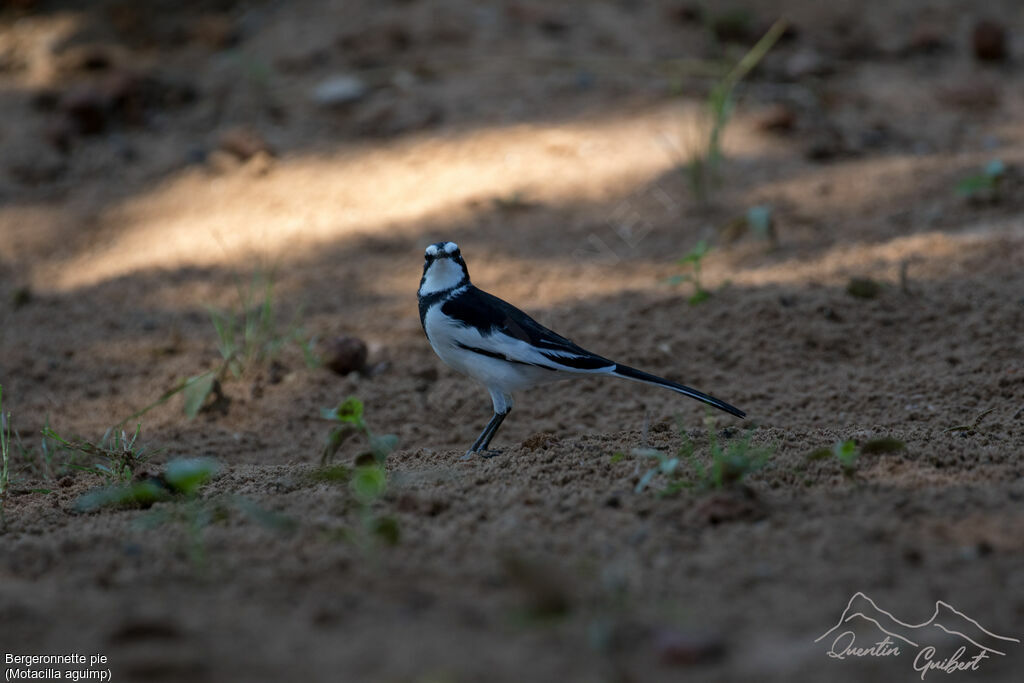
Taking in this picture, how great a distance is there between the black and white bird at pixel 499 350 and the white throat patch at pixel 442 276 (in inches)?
3.2

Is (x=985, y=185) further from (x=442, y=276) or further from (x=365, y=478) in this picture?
(x=365, y=478)

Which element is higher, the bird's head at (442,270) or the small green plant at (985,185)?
the bird's head at (442,270)

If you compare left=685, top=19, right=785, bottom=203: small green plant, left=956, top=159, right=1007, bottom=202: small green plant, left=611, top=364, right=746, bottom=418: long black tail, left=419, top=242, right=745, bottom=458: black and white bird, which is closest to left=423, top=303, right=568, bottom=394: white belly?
left=419, top=242, right=745, bottom=458: black and white bird

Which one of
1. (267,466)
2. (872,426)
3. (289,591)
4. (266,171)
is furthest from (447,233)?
(289,591)

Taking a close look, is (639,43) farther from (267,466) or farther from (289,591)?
(289,591)

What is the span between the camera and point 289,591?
88.4 inches

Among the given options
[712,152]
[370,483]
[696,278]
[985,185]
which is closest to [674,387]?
[370,483]

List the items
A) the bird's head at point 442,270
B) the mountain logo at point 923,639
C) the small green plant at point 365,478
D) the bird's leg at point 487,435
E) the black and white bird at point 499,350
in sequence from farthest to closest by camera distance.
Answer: the bird's head at point 442,270
the bird's leg at point 487,435
the black and white bird at point 499,350
the small green plant at point 365,478
the mountain logo at point 923,639

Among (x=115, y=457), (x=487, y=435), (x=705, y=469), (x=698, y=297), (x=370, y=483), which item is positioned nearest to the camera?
(x=370, y=483)

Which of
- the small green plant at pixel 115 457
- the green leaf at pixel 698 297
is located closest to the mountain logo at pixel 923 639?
the small green plant at pixel 115 457

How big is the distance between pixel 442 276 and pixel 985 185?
116 inches

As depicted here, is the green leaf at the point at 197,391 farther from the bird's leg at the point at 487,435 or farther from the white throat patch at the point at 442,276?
the bird's leg at the point at 487,435

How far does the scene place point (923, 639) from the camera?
6.39 feet

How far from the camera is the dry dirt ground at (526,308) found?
210 cm
